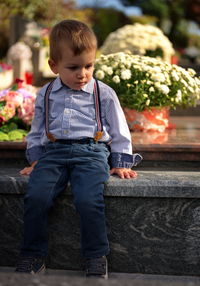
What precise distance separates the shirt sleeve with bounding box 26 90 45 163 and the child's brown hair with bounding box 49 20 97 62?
362 mm

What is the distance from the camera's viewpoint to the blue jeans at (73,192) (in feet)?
11.1

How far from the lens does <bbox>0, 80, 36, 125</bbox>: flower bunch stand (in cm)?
475

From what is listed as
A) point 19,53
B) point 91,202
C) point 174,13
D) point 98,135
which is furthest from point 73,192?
point 174,13

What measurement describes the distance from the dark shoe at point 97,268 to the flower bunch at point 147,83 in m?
1.87

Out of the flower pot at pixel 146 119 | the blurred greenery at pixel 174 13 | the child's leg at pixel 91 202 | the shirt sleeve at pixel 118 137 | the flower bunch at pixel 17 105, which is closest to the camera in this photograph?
the child's leg at pixel 91 202

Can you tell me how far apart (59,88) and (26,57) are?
407 inches

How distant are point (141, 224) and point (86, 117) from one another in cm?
77

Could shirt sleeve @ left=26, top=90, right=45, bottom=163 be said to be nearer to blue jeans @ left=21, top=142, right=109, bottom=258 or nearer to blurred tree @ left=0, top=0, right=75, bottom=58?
blue jeans @ left=21, top=142, right=109, bottom=258

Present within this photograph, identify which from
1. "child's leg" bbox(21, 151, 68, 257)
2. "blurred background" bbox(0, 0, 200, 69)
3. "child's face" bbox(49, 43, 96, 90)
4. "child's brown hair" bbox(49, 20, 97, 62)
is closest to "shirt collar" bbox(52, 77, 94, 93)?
"child's face" bbox(49, 43, 96, 90)

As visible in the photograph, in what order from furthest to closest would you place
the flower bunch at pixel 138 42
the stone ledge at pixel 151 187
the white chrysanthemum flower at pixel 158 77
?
1. the flower bunch at pixel 138 42
2. the white chrysanthemum flower at pixel 158 77
3. the stone ledge at pixel 151 187

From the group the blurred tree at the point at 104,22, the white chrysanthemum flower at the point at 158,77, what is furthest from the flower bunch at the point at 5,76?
the blurred tree at the point at 104,22

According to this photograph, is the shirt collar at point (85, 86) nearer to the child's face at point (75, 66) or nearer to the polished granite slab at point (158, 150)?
the child's face at point (75, 66)

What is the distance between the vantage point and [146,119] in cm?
514

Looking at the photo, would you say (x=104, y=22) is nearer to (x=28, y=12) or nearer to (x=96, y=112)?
(x=28, y=12)
